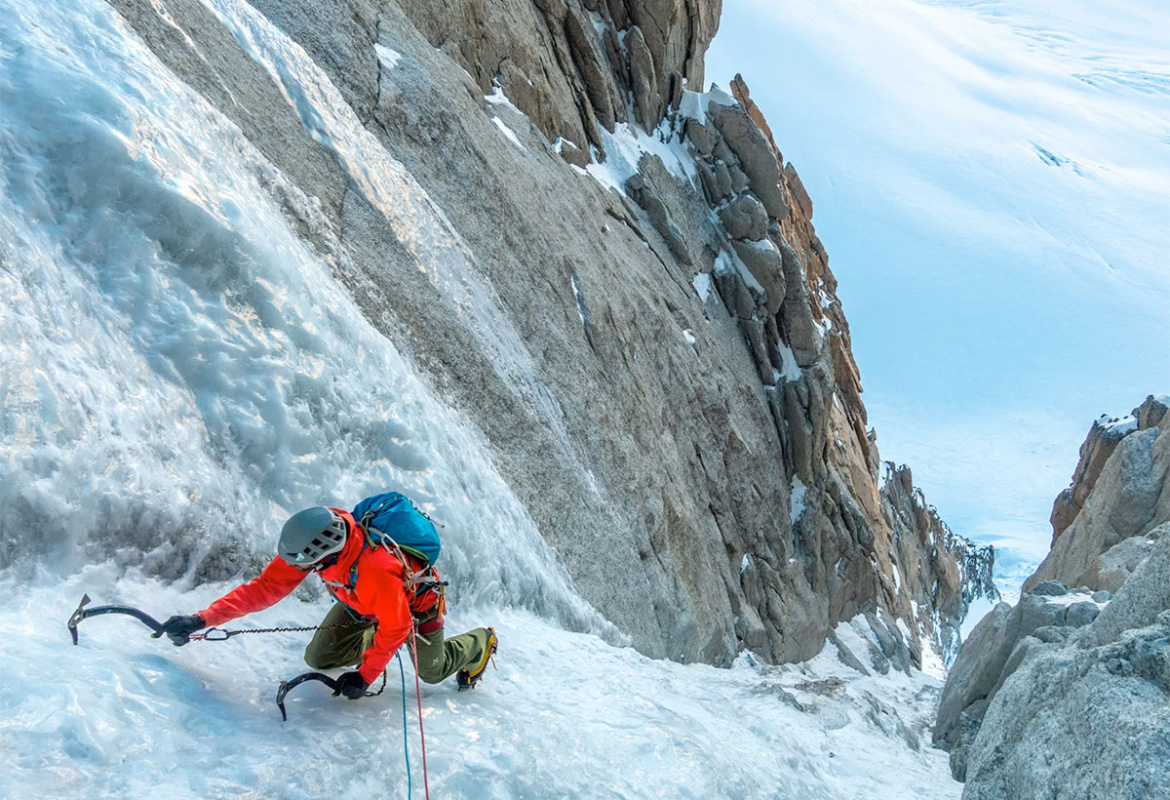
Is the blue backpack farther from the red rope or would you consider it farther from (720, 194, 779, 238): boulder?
(720, 194, 779, 238): boulder

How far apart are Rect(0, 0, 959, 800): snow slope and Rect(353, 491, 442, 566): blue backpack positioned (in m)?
1.12

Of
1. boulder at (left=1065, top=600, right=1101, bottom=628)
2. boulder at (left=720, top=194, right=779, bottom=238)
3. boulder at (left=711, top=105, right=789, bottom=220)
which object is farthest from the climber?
boulder at (left=711, top=105, right=789, bottom=220)

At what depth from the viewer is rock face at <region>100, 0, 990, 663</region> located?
11578mm

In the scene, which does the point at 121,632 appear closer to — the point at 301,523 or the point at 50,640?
the point at 50,640

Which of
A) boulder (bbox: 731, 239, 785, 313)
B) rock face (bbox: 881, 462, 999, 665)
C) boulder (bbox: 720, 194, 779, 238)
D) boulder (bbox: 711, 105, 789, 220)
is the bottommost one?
rock face (bbox: 881, 462, 999, 665)

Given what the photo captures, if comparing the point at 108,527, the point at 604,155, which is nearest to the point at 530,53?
the point at 604,155

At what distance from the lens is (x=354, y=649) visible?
609 cm

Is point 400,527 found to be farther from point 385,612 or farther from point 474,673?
point 474,673

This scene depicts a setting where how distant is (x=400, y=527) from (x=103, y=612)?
188 centimetres

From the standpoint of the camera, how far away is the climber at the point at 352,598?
5.19 m

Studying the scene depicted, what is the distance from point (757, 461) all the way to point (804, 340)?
6.91 metres

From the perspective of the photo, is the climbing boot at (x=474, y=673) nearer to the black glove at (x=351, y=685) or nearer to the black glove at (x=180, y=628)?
the black glove at (x=351, y=685)

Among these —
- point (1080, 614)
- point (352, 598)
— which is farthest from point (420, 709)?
point (1080, 614)

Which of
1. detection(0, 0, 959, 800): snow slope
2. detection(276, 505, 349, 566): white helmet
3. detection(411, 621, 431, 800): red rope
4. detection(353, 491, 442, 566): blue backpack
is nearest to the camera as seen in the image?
detection(0, 0, 959, 800): snow slope
